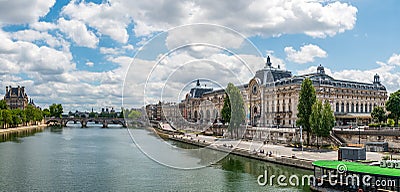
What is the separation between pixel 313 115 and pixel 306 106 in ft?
12.4

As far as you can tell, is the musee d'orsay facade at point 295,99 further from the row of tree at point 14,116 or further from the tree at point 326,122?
the row of tree at point 14,116

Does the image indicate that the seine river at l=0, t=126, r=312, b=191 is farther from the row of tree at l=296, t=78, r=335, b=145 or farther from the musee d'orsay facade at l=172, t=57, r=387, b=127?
the musee d'orsay facade at l=172, t=57, r=387, b=127

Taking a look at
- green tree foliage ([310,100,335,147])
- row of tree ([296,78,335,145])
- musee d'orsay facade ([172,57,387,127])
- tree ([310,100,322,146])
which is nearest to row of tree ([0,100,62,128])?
musee d'orsay facade ([172,57,387,127])

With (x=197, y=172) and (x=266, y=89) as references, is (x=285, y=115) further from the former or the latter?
(x=197, y=172)

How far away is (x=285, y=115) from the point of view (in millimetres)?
91125

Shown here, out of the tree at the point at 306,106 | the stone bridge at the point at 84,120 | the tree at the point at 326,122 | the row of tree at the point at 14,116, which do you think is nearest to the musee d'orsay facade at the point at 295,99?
the tree at the point at 306,106

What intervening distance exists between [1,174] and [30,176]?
3.44 meters

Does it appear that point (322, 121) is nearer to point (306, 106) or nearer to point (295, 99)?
A: point (306, 106)

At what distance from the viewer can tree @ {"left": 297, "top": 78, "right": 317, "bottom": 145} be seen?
201 ft

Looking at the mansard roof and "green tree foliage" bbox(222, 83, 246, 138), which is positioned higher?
the mansard roof

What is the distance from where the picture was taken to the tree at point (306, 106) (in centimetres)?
6116

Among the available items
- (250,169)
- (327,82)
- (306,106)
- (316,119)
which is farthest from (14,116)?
(250,169)

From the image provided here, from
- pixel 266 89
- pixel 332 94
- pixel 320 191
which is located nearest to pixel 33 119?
pixel 266 89

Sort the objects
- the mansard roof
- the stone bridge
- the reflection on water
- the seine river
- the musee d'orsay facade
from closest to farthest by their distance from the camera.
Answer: the seine river
the reflection on water
the musee d'orsay facade
the mansard roof
the stone bridge
